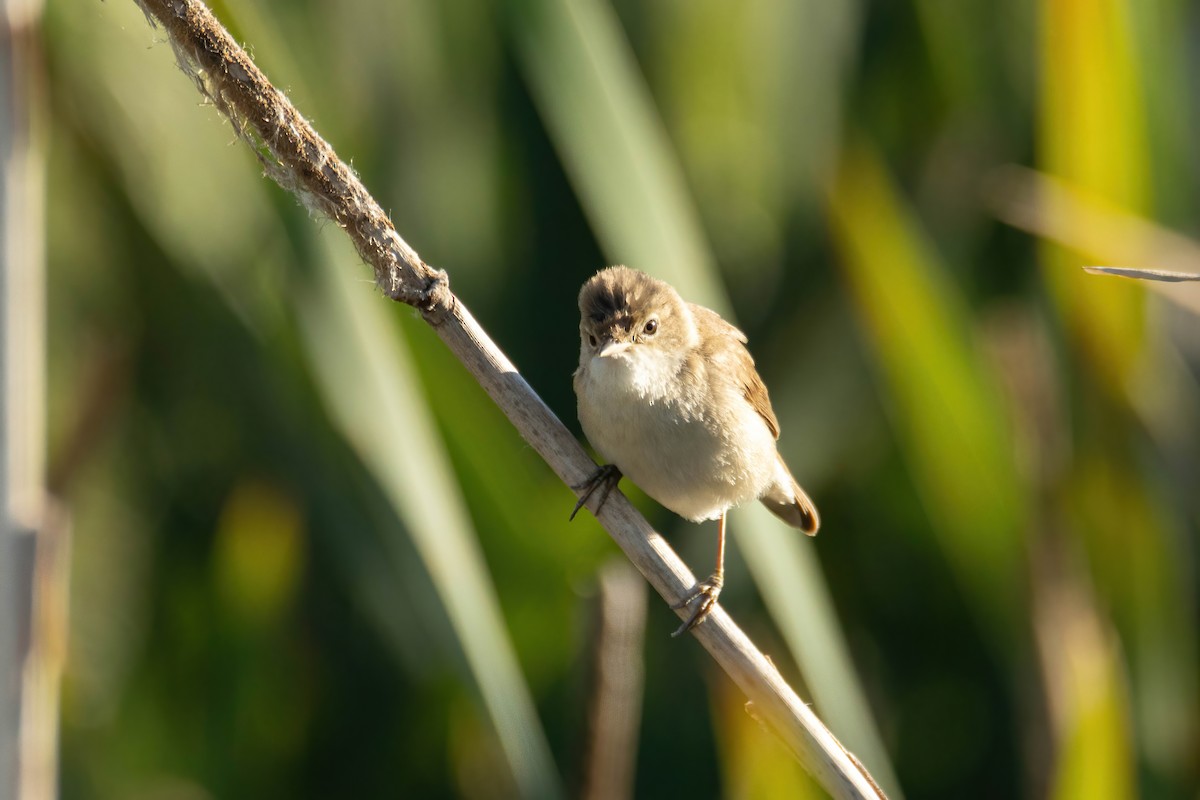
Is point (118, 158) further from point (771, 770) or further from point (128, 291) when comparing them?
point (771, 770)

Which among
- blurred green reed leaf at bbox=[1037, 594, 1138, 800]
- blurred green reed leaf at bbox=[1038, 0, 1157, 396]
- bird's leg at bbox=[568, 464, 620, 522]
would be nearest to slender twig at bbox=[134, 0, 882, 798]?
bird's leg at bbox=[568, 464, 620, 522]

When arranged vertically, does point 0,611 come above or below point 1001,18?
below

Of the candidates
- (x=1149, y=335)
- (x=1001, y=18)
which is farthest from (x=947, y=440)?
(x=1001, y=18)

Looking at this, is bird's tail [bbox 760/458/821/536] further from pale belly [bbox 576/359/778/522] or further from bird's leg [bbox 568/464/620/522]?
bird's leg [bbox 568/464/620/522]

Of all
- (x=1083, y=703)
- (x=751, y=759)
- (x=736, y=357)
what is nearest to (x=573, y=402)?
(x=736, y=357)

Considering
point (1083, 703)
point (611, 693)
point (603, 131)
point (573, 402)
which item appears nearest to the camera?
point (611, 693)

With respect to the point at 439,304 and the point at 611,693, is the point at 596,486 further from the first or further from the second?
the point at 439,304
